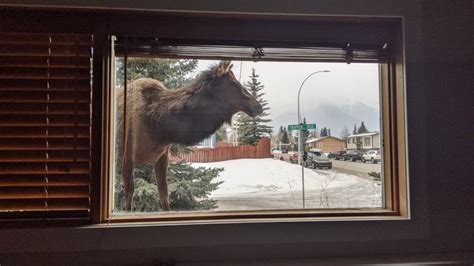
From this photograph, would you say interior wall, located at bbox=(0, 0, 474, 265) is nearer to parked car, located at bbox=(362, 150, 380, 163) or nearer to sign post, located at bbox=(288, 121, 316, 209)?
parked car, located at bbox=(362, 150, 380, 163)

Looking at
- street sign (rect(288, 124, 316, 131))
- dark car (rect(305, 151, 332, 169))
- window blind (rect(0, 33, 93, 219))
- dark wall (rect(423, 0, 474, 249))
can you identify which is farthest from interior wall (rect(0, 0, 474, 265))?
street sign (rect(288, 124, 316, 131))

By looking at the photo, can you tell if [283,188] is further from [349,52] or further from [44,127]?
[44,127]

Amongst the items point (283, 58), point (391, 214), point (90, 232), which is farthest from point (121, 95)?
point (391, 214)

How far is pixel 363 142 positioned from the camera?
123 cm

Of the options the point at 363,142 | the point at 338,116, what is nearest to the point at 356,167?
the point at 363,142

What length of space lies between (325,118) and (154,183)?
2.42ft

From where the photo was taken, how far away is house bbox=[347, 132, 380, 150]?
1228 mm

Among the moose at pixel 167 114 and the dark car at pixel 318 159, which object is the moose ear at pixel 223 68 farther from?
the dark car at pixel 318 159

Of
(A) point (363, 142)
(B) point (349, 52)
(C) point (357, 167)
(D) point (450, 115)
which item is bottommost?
(C) point (357, 167)

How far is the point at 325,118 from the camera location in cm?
123

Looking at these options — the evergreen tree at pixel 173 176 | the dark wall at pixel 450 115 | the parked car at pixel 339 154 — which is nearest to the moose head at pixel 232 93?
the evergreen tree at pixel 173 176

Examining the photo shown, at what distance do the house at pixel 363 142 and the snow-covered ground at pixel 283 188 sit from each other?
0.12 metres

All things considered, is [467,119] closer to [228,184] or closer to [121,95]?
[228,184]

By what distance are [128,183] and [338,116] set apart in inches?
34.7
